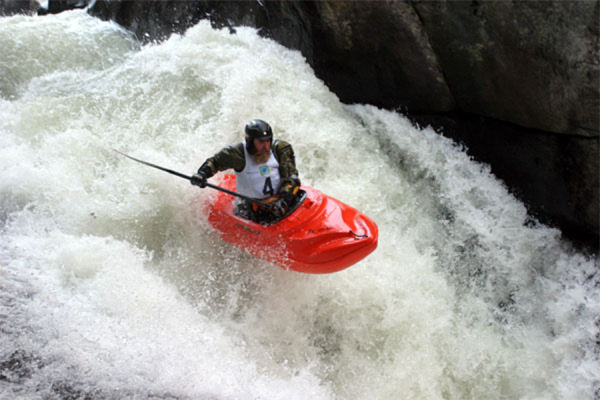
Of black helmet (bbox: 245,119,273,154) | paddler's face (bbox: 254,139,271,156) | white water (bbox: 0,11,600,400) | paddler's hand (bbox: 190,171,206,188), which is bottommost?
white water (bbox: 0,11,600,400)

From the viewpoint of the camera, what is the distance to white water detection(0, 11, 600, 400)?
2.56 meters

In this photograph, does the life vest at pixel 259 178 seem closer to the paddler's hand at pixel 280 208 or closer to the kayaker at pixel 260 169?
the kayaker at pixel 260 169

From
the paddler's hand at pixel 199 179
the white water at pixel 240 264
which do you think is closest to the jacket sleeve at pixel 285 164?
the paddler's hand at pixel 199 179

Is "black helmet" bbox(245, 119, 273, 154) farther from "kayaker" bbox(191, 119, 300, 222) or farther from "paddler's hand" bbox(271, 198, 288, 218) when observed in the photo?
"paddler's hand" bbox(271, 198, 288, 218)

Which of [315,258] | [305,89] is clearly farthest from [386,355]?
[305,89]

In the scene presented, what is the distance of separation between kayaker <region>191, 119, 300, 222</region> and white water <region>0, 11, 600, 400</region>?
0.44 m

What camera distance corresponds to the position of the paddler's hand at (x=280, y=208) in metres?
3.61

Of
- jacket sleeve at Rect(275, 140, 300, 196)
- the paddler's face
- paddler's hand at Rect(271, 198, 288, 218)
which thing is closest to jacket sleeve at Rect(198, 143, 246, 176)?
the paddler's face

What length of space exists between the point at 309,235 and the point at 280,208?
1.08 feet

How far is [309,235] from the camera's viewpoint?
11.5ft

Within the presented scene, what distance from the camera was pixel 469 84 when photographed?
4609 millimetres

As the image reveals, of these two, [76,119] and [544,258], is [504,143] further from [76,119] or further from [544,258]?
[76,119]

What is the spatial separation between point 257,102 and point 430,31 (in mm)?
1973

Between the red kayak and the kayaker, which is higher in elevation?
the kayaker
